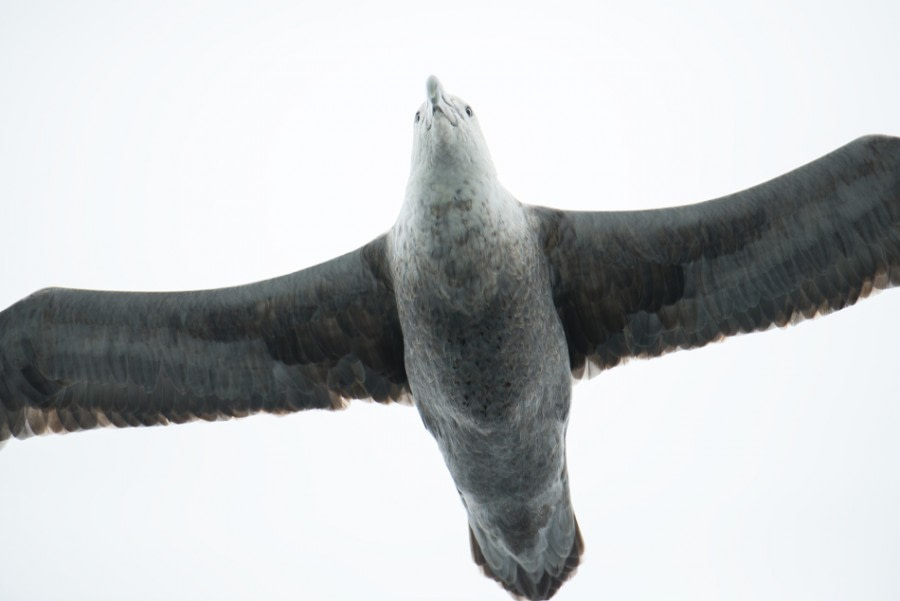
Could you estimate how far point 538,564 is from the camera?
32.2ft

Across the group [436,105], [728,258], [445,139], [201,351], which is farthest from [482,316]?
[201,351]

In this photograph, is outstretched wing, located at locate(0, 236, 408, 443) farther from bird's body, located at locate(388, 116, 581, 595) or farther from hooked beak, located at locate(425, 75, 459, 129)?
hooked beak, located at locate(425, 75, 459, 129)

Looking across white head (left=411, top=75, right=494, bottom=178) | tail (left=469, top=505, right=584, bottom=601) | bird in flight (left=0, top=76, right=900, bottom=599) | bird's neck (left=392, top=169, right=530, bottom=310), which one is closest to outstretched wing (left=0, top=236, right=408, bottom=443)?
bird in flight (left=0, top=76, right=900, bottom=599)

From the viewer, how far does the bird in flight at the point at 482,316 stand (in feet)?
26.7

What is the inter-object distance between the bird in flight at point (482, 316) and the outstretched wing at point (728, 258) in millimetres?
14

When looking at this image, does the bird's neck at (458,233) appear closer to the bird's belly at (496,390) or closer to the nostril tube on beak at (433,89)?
the bird's belly at (496,390)

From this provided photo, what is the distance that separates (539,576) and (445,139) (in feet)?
12.4

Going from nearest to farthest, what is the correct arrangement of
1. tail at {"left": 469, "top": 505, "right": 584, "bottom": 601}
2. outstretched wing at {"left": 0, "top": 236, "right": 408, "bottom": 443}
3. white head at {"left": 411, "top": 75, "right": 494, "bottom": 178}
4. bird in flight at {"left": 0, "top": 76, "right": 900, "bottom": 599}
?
1. white head at {"left": 411, "top": 75, "right": 494, "bottom": 178}
2. bird in flight at {"left": 0, "top": 76, "right": 900, "bottom": 599}
3. outstretched wing at {"left": 0, "top": 236, "right": 408, "bottom": 443}
4. tail at {"left": 469, "top": 505, "right": 584, "bottom": 601}

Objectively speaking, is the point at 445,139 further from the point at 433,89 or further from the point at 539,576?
the point at 539,576

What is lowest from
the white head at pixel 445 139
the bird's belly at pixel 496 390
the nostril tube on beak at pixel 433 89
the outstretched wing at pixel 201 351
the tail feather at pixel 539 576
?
the tail feather at pixel 539 576

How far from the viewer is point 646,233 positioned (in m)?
8.91

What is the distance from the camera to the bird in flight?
26.7 ft

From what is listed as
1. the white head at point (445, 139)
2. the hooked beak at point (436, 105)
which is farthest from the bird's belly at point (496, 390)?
the hooked beak at point (436, 105)

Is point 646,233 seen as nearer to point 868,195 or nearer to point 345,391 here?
point 868,195
